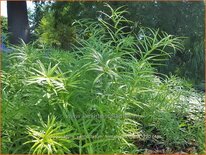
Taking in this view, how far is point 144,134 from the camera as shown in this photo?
7.13 ft

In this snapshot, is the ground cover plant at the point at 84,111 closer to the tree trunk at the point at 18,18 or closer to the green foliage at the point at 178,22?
the green foliage at the point at 178,22

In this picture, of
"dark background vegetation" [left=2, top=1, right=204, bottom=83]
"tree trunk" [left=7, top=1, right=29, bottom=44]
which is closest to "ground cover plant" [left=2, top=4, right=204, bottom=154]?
"dark background vegetation" [left=2, top=1, right=204, bottom=83]

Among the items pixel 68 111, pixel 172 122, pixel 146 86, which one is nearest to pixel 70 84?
pixel 68 111

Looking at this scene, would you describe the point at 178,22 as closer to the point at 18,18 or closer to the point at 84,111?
the point at 18,18

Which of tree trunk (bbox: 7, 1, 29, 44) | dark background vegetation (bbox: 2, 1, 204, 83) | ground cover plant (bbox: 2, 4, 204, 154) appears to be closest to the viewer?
ground cover plant (bbox: 2, 4, 204, 154)

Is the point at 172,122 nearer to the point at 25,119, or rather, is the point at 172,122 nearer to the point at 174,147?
the point at 174,147

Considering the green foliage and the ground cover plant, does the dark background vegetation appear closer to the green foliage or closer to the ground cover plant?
the green foliage

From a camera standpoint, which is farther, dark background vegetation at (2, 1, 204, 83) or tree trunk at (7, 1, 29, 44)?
tree trunk at (7, 1, 29, 44)

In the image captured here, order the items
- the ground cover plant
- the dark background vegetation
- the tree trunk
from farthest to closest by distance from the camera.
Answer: the tree trunk, the dark background vegetation, the ground cover plant

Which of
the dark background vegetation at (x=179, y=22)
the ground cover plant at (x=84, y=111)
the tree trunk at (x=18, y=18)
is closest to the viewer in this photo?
the ground cover plant at (x=84, y=111)

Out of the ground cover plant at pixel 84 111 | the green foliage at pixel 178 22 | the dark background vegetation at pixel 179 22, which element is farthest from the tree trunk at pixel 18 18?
the ground cover plant at pixel 84 111

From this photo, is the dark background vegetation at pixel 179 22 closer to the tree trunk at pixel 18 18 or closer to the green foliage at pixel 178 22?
the green foliage at pixel 178 22

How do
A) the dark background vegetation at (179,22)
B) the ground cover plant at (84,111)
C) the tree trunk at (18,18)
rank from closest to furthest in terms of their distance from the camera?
the ground cover plant at (84,111) < the dark background vegetation at (179,22) < the tree trunk at (18,18)

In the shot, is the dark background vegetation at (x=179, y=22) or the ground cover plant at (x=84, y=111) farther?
the dark background vegetation at (x=179, y=22)
